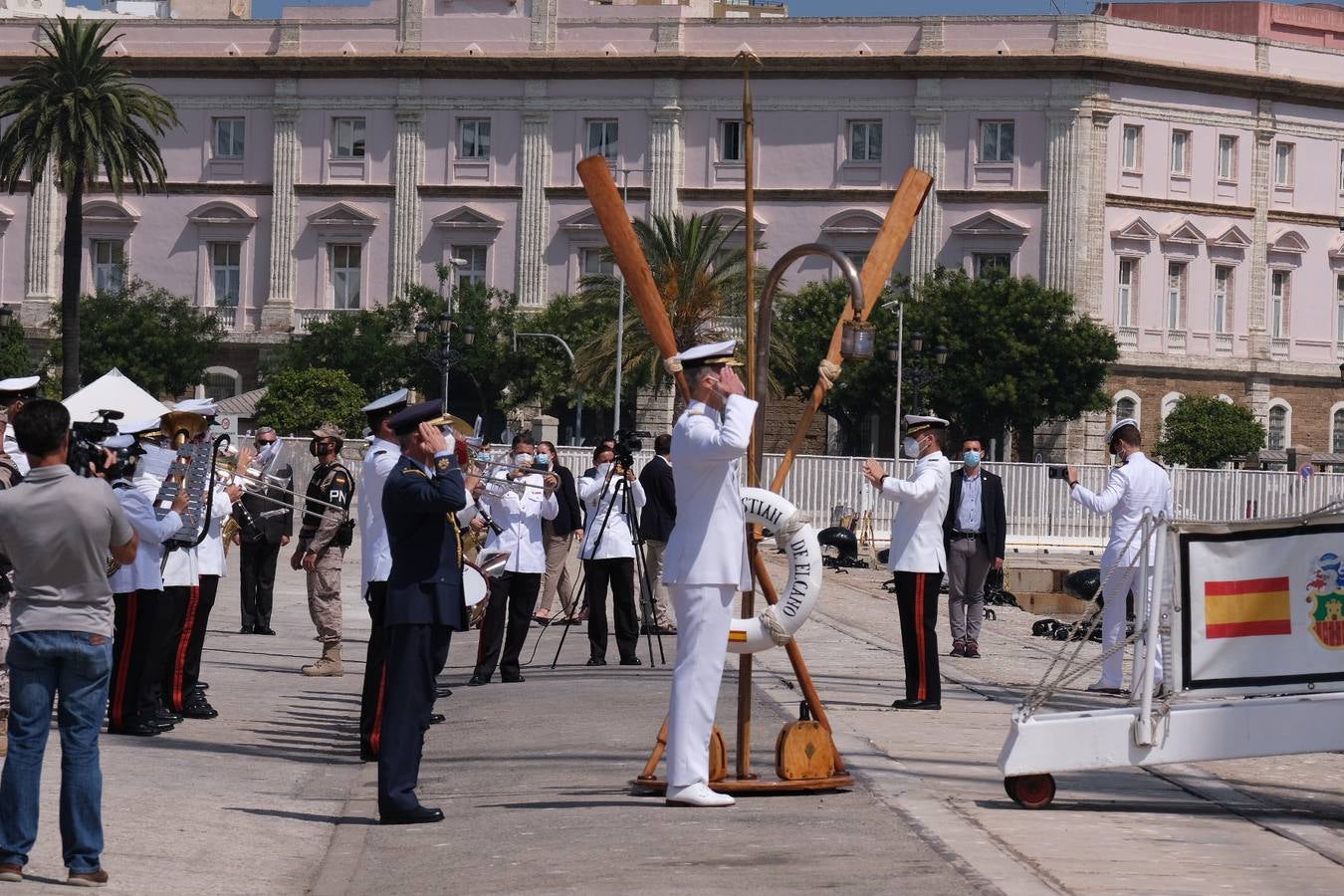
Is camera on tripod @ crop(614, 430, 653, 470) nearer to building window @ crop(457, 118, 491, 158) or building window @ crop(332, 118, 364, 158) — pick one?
building window @ crop(457, 118, 491, 158)

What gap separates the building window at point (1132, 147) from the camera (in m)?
73.4

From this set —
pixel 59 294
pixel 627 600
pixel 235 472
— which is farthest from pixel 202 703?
pixel 59 294

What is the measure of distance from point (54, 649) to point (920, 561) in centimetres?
742

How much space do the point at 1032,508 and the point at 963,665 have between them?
34.1m

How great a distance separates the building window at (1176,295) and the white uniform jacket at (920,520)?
62.2 meters

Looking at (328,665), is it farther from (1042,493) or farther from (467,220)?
(467,220)

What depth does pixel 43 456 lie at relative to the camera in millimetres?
8211

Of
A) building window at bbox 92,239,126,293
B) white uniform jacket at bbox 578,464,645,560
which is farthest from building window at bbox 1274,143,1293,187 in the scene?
white uniform jacket at bbox 578,464,645,560

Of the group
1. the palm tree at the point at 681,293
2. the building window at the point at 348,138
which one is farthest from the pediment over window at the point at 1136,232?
the building window at the point at 348,138

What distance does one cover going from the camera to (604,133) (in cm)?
7531

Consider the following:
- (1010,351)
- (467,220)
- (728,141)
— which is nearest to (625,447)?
(1010,351)

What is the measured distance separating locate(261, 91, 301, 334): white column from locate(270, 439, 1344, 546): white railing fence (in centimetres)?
2147

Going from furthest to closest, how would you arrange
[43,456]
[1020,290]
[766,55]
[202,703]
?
[766,55], [1020,290], [202,703], [43,456]

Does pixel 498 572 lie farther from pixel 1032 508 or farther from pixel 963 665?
pixel 1032 508
